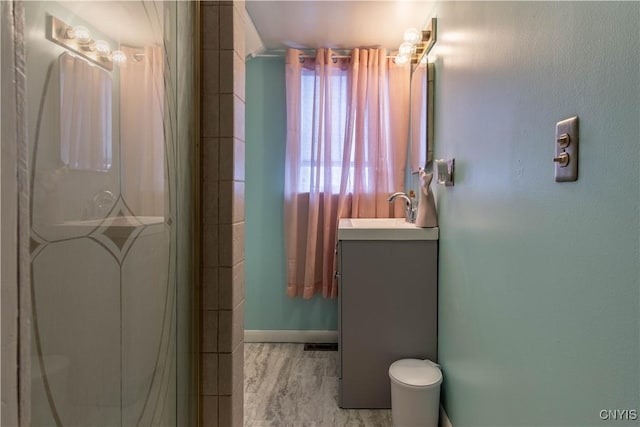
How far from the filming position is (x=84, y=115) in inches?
25.0

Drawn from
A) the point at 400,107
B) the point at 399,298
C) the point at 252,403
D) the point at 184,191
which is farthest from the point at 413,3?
the point at 252,403

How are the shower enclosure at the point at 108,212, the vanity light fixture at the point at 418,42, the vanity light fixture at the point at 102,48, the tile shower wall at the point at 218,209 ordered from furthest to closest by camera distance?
the vanity light fixture at the point at 418,42 → the tile shower wall at the point at 218,209 → the vanity light fixture at the point at 102,48 → the shower enclosure at the point at 108,212

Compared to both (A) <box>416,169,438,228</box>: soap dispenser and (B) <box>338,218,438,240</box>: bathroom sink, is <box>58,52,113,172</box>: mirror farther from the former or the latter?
(A) <box>416,169,438,228</box>: soap dispenser

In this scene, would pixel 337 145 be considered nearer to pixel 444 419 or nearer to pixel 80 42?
pixel 444 419

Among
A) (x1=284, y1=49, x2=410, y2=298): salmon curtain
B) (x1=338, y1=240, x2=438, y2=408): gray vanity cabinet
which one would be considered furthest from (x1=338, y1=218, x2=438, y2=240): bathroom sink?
(x1=284, y1=49, x2=410, y2=298): salmon curtain

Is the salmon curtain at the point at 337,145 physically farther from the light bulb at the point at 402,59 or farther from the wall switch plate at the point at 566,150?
the wall switch plate at the point at 566,150

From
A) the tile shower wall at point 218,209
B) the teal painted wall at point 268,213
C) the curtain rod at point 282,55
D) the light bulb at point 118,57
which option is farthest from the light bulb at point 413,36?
the light bulb at point 118,57

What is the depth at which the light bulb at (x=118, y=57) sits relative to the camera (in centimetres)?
72

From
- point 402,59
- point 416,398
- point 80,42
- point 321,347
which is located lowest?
point 321,347

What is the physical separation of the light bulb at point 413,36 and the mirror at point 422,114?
5.1 inches

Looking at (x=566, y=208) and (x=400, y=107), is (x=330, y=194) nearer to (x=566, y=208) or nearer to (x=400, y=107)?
(x=400, y=107)

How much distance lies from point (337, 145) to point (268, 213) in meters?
0.77

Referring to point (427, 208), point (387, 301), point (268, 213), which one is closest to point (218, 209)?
point (387, 301)

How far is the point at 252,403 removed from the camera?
195 centimetres
